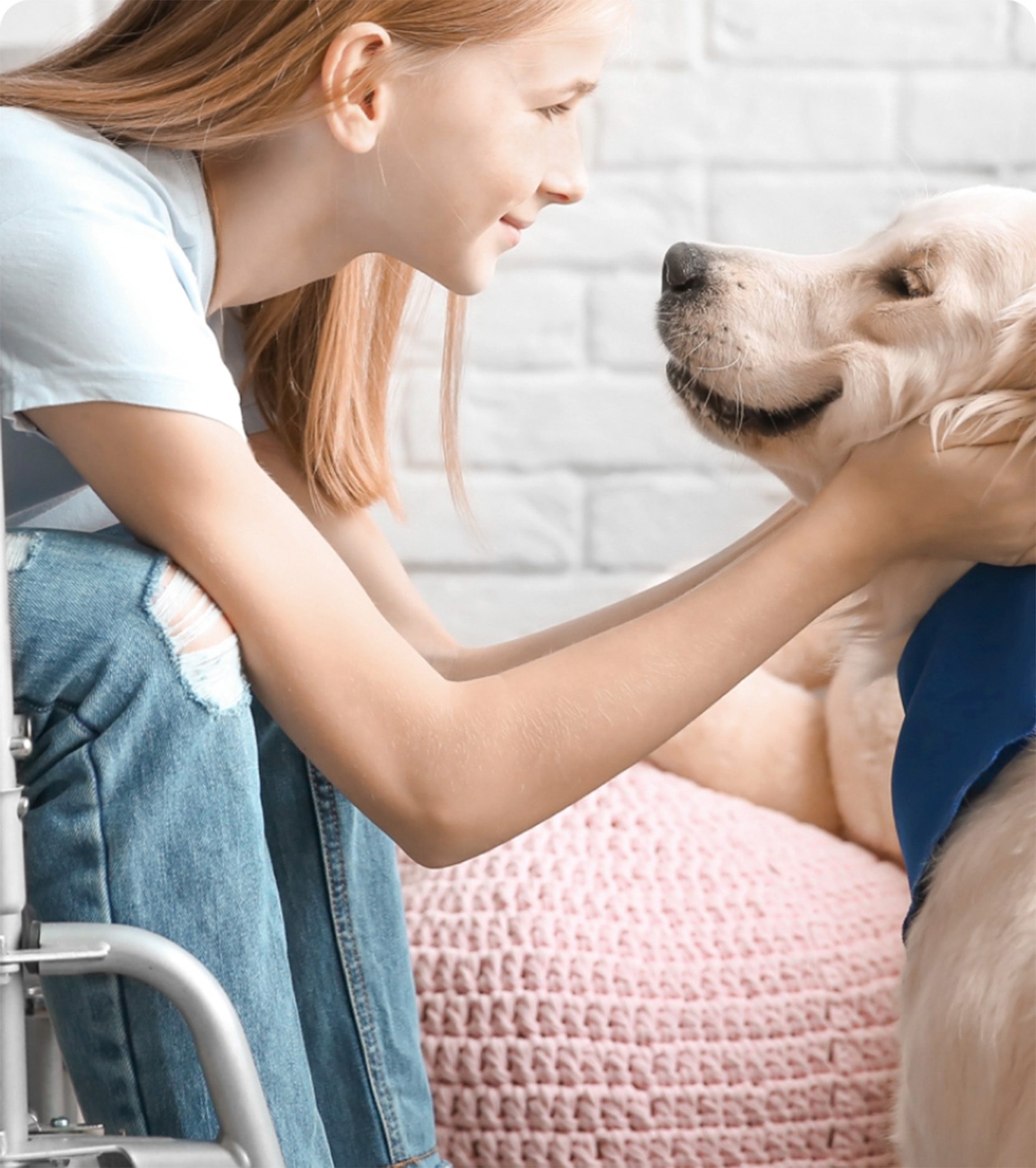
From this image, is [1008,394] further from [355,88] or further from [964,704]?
[355,88]

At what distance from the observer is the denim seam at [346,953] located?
914mm

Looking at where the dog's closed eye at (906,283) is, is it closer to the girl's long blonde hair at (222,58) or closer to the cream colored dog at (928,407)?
the cream colored dog at (928,407)

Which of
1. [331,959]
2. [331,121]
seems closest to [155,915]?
A: [331,959]

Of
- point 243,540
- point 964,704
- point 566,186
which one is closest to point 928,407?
point 964,704

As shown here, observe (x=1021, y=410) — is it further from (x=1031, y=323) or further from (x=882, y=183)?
(x=882, y=183)

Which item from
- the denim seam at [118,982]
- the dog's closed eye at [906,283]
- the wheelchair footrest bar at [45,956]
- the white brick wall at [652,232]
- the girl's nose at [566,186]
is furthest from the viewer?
the white brick wall at [652,232]

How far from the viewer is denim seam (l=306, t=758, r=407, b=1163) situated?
914 mm

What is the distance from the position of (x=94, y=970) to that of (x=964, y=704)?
19.3 inches

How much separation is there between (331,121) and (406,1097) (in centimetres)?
65

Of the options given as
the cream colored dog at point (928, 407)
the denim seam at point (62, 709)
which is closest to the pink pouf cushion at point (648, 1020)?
the cream colored dog at point (928, 407)

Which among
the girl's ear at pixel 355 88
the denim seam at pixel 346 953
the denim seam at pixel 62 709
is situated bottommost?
the denim seam at pixel 346 953

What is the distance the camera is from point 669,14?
1.36 m

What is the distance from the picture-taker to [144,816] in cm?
67

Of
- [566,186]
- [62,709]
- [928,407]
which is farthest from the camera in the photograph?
[566,186]
